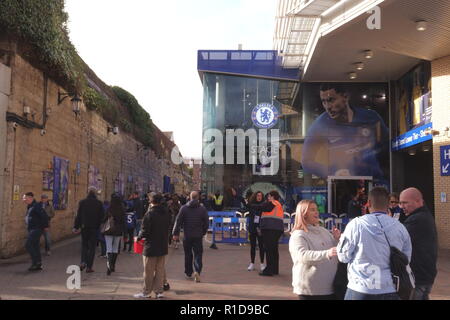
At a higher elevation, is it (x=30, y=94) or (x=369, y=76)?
(x=369, y=76)

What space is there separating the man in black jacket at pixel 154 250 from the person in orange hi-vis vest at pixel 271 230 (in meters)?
2.91

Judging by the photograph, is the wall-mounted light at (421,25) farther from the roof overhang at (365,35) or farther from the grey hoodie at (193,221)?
the grey hoodie at (193,221)

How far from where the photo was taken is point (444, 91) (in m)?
15.4

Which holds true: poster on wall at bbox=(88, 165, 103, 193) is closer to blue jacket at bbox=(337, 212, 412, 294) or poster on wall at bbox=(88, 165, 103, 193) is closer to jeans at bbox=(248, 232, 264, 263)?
jeans at bbox=(248, 232, 264, 263)

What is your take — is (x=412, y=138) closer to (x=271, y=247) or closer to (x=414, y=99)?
(x=414, y=99)

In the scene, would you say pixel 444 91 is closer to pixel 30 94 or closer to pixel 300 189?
pixel 300 189

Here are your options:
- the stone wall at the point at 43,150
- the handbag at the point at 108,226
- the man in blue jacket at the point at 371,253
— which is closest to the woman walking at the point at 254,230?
the handbag at the point at 108,226

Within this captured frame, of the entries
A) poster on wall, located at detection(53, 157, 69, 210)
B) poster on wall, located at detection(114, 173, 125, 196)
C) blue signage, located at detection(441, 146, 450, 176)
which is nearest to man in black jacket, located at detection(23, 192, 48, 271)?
poster on wall, located at detection(53, 157, 69, 210)

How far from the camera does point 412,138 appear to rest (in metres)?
18.3

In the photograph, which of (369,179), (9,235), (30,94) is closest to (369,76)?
(369,179)

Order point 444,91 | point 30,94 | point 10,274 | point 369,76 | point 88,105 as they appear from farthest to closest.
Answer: point 369,76
point 88,105
point 444,91
point 30,94
point 10,274

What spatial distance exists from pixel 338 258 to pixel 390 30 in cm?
1132

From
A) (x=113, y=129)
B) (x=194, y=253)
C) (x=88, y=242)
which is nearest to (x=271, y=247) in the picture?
(x=194, y=253)

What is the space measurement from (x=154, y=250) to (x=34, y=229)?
3.92 m
